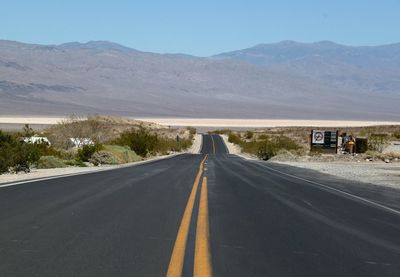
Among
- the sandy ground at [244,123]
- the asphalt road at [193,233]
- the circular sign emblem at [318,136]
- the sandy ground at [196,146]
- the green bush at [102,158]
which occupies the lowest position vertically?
the sandy ground at [196,146]

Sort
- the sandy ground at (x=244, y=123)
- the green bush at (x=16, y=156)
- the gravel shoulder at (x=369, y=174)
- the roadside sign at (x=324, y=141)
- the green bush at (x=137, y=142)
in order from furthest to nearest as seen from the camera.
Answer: the sandy ground at (x=244, y=123)
the roadside sign at (x=324, y=141)
the green bush at (x=137, y=142)
the green bush at (x=16, y=156)
the gravel shoulder at (x=369, y=174)

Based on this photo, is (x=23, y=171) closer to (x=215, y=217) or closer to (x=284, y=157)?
(x=215, y=217)

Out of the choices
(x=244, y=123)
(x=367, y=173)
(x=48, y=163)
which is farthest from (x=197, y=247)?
(x=244, y=123)

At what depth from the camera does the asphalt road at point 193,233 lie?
755cm

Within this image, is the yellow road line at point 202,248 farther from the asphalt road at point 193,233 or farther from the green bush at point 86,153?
the green bush at point 86,153

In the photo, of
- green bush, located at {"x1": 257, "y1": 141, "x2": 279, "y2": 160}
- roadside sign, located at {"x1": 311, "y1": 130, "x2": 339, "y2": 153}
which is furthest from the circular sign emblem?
green bush, located at {"x1": 257, "y1": 141, "x2": 279, "y2": 160}

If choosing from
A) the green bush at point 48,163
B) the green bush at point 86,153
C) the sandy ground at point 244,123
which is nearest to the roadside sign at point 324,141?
the green bush at point 86,153

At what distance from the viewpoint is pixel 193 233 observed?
9797mm

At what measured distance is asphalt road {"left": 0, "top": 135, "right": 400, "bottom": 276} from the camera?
755cm

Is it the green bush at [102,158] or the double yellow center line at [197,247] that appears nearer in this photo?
the double yellow center line at [197,247]

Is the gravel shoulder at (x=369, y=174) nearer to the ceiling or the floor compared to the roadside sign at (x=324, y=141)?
nearer to the floor

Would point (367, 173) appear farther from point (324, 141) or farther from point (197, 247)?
point (324, 141)

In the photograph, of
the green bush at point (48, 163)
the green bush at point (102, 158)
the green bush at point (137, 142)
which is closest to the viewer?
the green bush at point (48, 163)

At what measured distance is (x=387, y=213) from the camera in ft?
42.8
